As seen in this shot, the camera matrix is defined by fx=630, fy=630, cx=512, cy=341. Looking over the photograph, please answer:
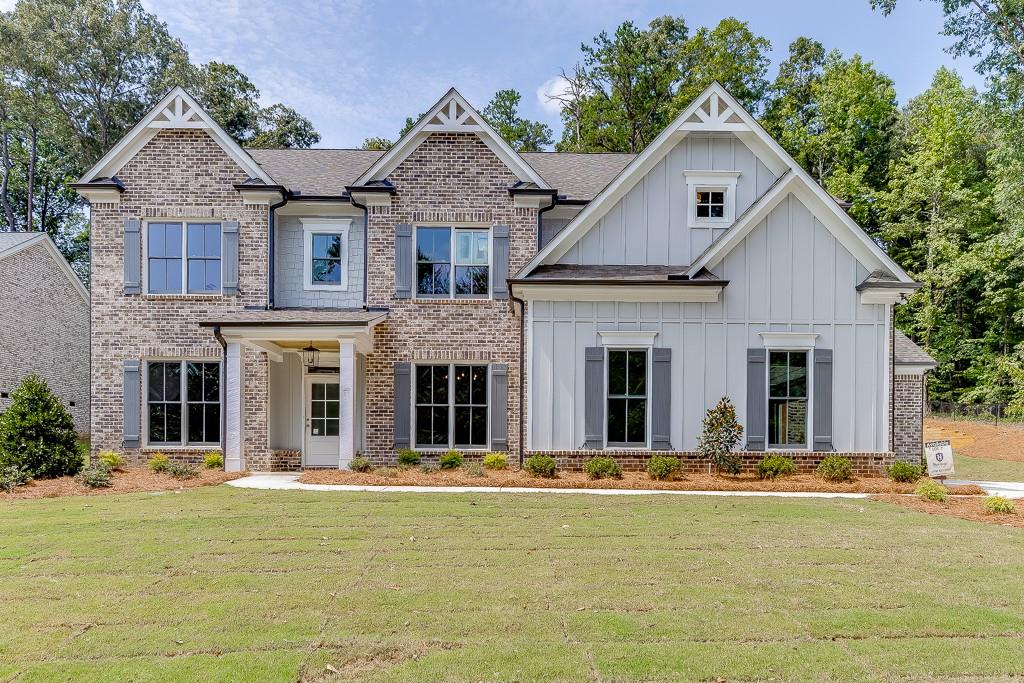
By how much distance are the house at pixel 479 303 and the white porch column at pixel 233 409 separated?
1.8 inches

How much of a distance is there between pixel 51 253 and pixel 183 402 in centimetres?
1097

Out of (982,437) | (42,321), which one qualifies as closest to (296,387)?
(42,321)

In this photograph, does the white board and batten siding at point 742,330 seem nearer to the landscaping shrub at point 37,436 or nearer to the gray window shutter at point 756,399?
the gray window shutter at point 756,399

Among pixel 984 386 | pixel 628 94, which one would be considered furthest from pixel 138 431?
pixel 984 386

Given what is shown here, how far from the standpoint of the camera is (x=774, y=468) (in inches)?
471

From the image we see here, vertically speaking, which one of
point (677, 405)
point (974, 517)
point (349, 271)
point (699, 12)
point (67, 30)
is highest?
point (699, 12)

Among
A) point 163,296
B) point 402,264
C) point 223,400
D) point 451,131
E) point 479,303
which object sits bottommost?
point 223,400

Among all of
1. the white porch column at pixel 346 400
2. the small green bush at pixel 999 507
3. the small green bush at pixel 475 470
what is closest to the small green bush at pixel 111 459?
the white porch column at pixel 346 400

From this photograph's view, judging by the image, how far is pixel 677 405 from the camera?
12.4 metres

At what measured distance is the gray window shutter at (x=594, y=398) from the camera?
40.5 feet

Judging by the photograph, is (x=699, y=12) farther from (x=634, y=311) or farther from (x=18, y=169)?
(x=18, y=169)

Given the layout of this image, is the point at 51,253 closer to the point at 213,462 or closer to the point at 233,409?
the point at 213,462

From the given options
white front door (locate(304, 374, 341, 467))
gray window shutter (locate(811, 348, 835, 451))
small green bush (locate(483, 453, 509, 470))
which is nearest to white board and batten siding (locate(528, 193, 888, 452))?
gray window shutter (locate(811, 348, 835, 451))

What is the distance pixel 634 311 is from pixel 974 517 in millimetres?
6251
